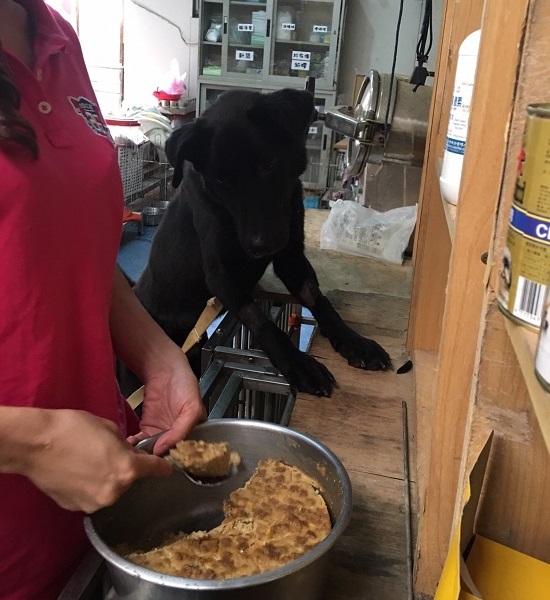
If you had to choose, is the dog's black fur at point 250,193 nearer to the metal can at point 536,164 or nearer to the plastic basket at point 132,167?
the metal can at point 536,164

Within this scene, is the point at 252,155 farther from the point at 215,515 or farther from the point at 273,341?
the point at 215,515

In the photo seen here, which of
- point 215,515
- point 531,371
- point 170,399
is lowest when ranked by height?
point 215,515

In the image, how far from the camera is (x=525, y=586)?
507 mm

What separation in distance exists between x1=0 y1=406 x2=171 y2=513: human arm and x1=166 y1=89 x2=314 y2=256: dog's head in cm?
88

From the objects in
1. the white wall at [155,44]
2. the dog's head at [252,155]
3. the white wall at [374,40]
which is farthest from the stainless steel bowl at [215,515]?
the white wall at [155,44]

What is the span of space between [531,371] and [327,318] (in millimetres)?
998

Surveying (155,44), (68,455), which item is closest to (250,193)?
(68,455)

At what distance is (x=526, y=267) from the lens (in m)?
0.36

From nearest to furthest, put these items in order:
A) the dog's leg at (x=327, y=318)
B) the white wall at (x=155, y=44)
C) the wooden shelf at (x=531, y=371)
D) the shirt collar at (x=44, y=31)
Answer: the wooden shelf at (x=531, y=371) < the shirt collar at (x=44, y=31) < the dog's leg at (x=327, y=318) < the white wall at (x=155, y=44)

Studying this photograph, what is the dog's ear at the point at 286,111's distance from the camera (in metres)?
1.45

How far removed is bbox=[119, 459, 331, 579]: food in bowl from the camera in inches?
24.6

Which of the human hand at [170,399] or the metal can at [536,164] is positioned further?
the human hand at [170,399]

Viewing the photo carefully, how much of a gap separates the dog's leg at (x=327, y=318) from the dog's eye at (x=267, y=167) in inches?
8.0

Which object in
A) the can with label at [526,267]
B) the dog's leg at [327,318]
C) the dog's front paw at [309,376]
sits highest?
the can with label at [526,267]
